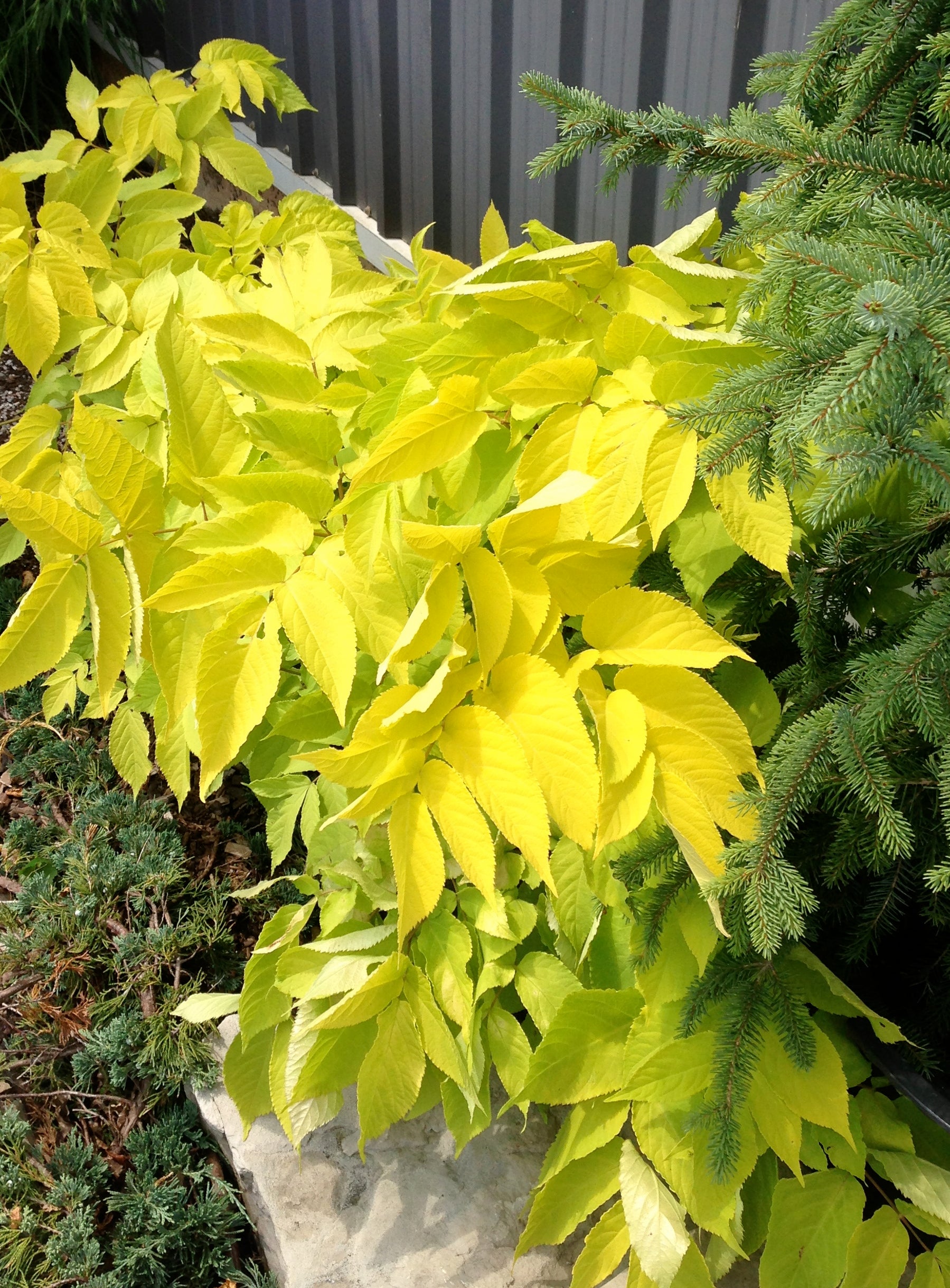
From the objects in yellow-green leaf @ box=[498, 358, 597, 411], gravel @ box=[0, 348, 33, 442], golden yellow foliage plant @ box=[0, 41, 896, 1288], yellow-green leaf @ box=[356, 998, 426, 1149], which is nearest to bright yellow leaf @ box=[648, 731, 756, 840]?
golden yellow foliage plant @ box=[0, 41, 896, 1288]

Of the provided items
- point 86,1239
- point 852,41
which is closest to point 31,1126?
point 86,1239

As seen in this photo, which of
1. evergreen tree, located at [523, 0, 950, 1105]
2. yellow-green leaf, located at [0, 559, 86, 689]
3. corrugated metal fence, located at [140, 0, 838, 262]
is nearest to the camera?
evergreen tree, located at [523, 0, 950, 1105]

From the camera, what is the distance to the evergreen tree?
68 centimetres

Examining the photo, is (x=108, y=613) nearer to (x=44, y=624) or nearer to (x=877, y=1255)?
(x=44, y=624)

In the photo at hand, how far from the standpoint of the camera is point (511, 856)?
1.37 metres

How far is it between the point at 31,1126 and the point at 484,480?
1578 mm

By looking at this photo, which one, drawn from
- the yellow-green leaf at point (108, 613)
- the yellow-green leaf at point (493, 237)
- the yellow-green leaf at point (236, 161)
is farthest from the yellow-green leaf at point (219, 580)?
the yellow-green leaf at point (236, 161)

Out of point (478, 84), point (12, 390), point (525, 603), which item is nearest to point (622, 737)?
point (525, 603)

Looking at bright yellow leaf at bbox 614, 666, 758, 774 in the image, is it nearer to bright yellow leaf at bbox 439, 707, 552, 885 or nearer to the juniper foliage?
bright yellow leaf at bbox 439, 707, 552, 885

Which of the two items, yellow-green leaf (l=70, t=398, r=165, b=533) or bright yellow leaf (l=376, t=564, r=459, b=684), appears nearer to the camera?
bright yellow leaf (l=376, t=564, r=459, b=684)

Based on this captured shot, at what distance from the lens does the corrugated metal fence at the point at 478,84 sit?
7.41ft

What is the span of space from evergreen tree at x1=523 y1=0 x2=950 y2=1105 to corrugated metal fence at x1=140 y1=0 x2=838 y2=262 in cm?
105

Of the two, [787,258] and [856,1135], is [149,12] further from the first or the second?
[856,1135]

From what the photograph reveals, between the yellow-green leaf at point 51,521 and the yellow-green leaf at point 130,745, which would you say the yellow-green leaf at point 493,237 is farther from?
the yellow-green leaf at point 130,745
